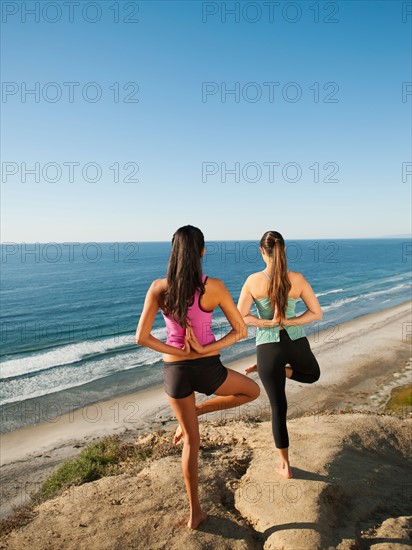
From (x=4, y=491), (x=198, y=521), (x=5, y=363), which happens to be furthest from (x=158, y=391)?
(x=198, y=521)

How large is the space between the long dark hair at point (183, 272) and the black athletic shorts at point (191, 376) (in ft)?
1.48

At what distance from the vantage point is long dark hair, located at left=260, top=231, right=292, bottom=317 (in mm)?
4785

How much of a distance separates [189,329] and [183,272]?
55 centimetres

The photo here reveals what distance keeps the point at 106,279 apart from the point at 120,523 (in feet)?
229

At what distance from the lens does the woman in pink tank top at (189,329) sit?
12.0ft

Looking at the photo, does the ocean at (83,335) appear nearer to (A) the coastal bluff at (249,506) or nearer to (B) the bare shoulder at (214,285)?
(A) the coastal bluff at (249,506)

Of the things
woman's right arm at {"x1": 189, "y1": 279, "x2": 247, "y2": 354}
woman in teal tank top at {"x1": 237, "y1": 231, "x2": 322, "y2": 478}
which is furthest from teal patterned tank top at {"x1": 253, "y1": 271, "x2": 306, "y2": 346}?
woman's right arm at {"x1": 189, "y1": 279, "x2": 247, "y2": 354}

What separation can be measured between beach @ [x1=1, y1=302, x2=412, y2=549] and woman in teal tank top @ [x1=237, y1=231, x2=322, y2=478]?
1.36 meters

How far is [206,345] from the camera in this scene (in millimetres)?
3844

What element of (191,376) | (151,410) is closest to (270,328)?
(191,376)

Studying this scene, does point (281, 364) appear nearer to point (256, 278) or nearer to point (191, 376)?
point (256, 278)

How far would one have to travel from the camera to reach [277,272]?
15.7 feet

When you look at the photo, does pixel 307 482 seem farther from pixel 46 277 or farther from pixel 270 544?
pixel 46 277

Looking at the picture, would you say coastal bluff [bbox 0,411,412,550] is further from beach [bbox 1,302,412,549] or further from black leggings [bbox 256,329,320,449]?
black leggings [bbox 256,329,320,449]
